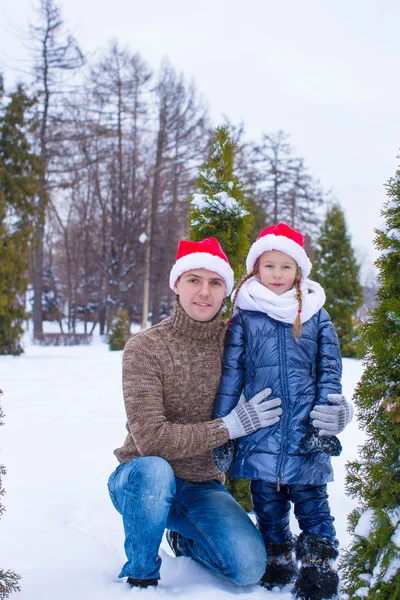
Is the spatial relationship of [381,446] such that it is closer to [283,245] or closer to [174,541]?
[283,245]

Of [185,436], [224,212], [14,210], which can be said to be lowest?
[185,436]

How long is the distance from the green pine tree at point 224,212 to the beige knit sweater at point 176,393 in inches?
34.2

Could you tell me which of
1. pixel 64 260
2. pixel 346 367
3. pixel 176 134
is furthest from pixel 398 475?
pixel 64 260

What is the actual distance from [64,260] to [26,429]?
2856 centimetres

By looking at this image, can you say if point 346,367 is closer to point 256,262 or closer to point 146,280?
point 256,262

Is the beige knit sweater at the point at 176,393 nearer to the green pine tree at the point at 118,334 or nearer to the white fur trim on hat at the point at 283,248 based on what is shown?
the white fur trim on hat at the point at 283,248

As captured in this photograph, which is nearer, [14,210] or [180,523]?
[180,523]

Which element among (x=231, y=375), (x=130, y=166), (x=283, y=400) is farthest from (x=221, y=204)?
Answer: (x=130, y=166)

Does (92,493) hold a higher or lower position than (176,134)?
lower

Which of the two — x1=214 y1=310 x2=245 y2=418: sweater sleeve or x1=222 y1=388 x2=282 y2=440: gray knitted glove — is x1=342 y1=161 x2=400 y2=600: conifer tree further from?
x1=214 y1=310 x2=245 y2=418: sweater sleeve

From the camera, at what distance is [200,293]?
9.32 ft

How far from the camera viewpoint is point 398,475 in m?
1.96

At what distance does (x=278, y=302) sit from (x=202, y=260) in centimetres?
50

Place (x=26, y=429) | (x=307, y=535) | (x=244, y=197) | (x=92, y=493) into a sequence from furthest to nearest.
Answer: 1. (x=26, y=429)
2. (x=92, y=493)
3. (x=244, y=197)
4. (x=307, y=535)
